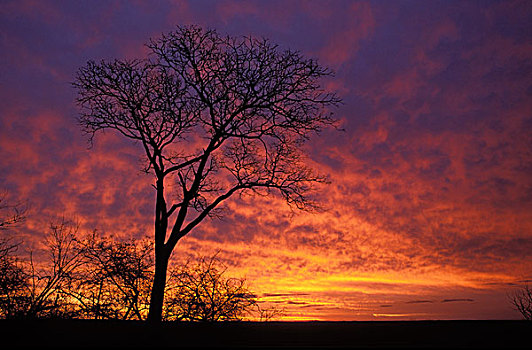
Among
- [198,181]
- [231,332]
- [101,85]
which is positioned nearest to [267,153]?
[198,181]

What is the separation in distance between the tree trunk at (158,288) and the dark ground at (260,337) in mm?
6962

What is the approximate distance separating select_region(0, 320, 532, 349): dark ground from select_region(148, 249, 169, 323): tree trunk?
6962 mm

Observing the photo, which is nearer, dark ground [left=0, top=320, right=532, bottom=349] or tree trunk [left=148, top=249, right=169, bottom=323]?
dark ground [left=0, top=320, right=532, bottom=349]

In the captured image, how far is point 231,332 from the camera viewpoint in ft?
16.5

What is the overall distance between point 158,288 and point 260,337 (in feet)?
27.6

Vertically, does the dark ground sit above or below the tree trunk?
below

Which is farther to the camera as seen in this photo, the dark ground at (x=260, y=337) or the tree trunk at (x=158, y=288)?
the tree trunk at (x=158, y=288)

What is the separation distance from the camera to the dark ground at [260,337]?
3.98 metres

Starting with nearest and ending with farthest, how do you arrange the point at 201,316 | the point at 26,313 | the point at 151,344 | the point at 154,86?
the point at 151,344 → the point at 26,313 → the point at 154,86 → the point at 201,316

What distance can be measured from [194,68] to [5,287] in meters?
7.88

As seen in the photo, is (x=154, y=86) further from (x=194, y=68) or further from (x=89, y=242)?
(x=89, y=242)

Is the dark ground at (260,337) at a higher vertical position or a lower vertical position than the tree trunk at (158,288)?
lower

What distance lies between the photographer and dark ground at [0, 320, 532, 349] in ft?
13.1

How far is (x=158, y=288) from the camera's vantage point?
40.6ft
